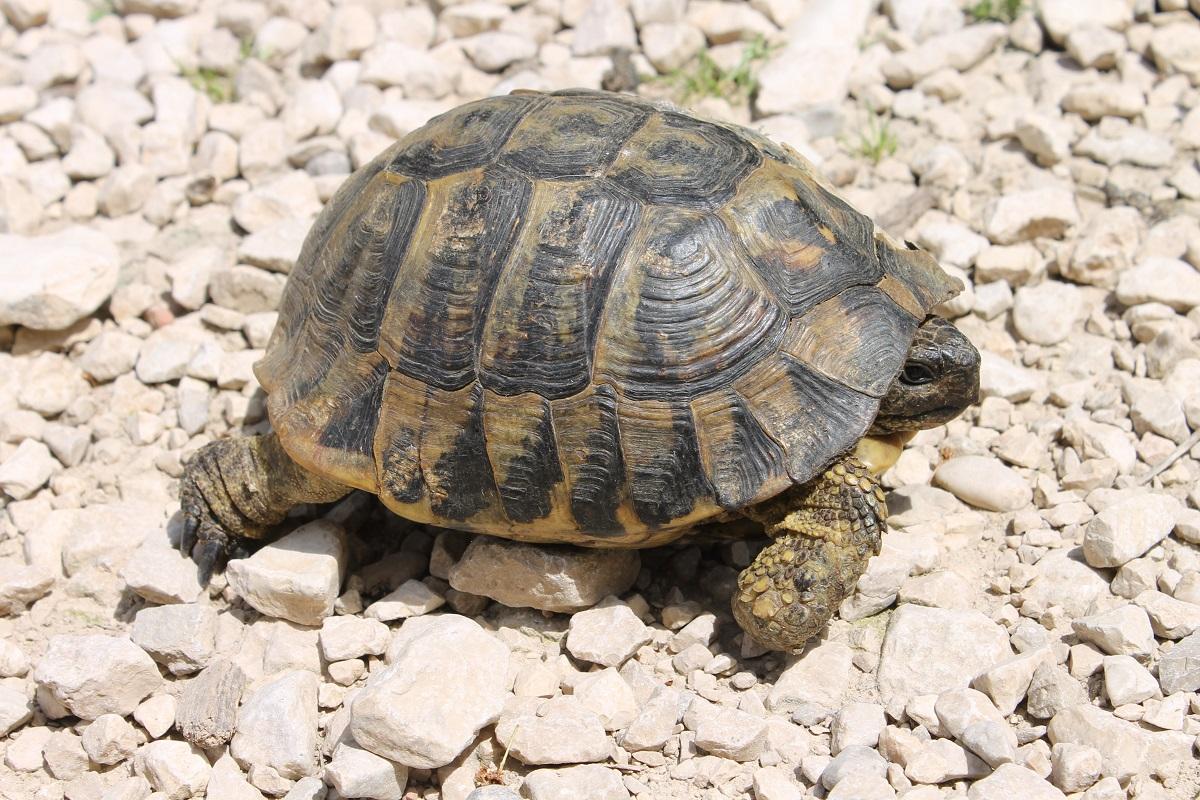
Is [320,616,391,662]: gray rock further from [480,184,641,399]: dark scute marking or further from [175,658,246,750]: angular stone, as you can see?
[480,184,641,399]: dark scute marking

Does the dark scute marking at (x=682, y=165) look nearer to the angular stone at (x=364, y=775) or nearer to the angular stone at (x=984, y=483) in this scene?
the angular stone at (x=984, y=483)

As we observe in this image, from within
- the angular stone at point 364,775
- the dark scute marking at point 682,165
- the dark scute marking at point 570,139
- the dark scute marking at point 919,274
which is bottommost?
the angular stone at point 364,775

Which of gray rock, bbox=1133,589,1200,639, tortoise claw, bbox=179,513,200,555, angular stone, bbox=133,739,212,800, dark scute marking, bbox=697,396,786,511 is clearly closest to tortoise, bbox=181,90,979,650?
dark scute marking, bbox=697,396,786,511

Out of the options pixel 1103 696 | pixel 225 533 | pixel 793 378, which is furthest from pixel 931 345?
pixel 225 533

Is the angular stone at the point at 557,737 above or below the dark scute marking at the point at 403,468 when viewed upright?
below

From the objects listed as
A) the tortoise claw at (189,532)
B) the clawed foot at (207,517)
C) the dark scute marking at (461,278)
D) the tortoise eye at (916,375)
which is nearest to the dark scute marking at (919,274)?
the tortoise eye at (916,375)

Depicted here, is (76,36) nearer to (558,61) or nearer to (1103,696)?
(558,61)

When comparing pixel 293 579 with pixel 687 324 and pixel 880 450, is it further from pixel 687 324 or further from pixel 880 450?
pixel 880 450
